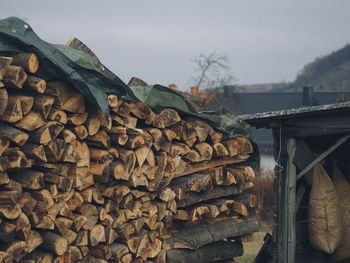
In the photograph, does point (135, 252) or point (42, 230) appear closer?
point (42, 230)

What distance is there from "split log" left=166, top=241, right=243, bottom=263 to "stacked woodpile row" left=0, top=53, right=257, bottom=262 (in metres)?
0.01

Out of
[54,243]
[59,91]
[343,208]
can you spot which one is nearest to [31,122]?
[59,91]

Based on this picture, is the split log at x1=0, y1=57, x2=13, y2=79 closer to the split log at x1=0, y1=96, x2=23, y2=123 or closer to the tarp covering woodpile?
the tarp covering woodpile

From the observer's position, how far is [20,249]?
4219 mm

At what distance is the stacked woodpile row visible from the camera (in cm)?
418

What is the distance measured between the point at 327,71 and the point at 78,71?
55397mm

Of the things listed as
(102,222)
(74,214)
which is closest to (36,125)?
(74,214)

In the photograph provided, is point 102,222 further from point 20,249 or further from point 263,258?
point 263,258

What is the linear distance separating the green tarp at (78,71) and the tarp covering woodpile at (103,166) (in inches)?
0.4

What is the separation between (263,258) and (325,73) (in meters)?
52.0

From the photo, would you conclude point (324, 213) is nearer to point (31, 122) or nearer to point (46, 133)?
point (46, 133)

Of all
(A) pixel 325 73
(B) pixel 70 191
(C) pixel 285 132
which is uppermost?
(A) pixel 325 73

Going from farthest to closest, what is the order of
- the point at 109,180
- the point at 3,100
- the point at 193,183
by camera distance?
the point at 193,183 → the point at 109,180 → the point at 3,100

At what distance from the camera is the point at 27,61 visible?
418cm
